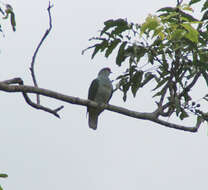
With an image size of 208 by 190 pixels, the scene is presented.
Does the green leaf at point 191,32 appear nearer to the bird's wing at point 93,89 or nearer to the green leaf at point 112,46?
the green leaf at point 112,46

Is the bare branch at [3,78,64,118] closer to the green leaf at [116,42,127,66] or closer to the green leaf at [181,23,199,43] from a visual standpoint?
the green leaf at [116,42,127,66]

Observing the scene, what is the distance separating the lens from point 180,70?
4117 mm

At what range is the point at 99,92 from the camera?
7859 millimetres

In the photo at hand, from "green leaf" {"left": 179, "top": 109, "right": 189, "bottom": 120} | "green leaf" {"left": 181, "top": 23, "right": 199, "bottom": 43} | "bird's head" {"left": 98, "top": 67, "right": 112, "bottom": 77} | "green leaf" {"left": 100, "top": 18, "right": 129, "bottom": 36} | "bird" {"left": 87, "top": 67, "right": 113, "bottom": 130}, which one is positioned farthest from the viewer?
"bird's head" {"left": 98, "top": 67, "right": 112, "bottom": 77}

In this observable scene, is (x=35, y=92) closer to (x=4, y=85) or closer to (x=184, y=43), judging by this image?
(x=4, y=85)

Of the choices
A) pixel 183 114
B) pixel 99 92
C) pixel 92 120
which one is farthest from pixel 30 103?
pixel 92 120

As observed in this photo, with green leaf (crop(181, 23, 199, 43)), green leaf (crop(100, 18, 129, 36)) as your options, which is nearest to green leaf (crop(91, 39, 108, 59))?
green leaf (crop(100, 18, 129, 36))

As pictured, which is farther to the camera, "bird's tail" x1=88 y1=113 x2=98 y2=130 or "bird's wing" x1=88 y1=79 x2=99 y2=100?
"bird's tail" x1=88 y1=113 x2=98 y2=130

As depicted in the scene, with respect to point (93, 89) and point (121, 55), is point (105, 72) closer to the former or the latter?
point (93, 89)

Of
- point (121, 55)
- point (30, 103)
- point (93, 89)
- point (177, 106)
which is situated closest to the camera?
point (30, 103)

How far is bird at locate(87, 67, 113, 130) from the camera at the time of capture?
25.7ft

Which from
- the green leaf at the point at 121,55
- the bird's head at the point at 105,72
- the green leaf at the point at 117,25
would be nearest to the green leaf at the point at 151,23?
the green leaf at the point at 117,25

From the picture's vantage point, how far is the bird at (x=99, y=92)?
25.7ft

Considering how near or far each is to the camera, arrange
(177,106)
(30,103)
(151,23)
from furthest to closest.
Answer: (177,106) < (30,103) < (151,23)
